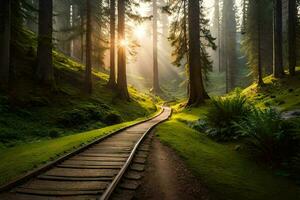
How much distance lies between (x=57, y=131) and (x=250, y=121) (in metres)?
8.97

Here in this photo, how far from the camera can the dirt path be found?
5656 millimetres

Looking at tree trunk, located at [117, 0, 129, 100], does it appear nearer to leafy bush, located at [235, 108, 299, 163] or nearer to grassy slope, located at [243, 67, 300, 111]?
grassy slope, located at [243, 67, 300, 111]

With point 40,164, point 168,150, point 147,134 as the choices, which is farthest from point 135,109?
point 40,164

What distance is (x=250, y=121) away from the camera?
365 inches

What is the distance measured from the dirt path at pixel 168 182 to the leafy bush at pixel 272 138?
252 centimetres

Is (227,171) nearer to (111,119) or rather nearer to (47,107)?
(47,107)

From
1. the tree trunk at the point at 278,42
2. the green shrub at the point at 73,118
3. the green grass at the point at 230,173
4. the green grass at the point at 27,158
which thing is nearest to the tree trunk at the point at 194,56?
the tree trunk at the point at 278,42

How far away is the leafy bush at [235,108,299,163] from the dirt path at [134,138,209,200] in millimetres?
2523

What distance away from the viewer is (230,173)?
714cm

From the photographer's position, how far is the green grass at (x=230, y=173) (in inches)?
237

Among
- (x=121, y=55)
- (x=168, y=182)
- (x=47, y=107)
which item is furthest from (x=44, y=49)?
(x=168, y=182)

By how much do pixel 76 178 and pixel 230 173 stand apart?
3681 millimetres

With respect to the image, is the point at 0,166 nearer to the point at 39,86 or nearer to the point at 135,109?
the point at 39,86

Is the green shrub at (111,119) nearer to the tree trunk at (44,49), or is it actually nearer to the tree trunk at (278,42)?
the tree trunk at (44,49)
